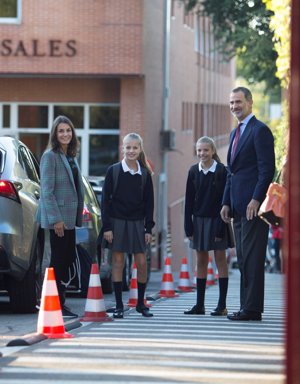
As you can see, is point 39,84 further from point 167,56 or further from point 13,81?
point 167,56

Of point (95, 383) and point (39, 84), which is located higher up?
point (39, 84)

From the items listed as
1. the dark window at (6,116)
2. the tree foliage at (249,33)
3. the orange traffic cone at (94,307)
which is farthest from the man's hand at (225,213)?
the dark window at (6,116)

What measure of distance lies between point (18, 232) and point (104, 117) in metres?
20.8

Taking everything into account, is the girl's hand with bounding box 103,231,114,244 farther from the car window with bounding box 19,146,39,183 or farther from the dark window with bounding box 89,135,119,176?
the dark window with bounding box 89,135,119,176

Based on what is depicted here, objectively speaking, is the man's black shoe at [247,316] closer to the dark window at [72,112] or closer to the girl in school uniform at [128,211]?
the girl in school uniform at [128,211]

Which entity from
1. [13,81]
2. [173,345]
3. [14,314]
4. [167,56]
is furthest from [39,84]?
[173,345]

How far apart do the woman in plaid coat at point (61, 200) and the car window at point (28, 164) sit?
844mm

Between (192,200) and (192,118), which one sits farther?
(192,118)

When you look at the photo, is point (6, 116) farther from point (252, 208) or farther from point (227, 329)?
point (227, 329)

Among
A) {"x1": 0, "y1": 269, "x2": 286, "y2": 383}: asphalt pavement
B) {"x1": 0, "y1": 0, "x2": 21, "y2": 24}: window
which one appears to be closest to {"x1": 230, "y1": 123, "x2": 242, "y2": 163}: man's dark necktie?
{"x1": 0, "y1": 269, "x2": 286, "y2": 383}: asphalt pavement

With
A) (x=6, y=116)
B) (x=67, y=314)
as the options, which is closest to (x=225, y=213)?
(x=67, y=314)

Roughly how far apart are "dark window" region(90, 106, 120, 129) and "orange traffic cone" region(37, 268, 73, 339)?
22.7 metres

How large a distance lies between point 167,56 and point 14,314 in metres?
24.9

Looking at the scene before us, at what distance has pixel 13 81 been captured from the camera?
1308 inches
